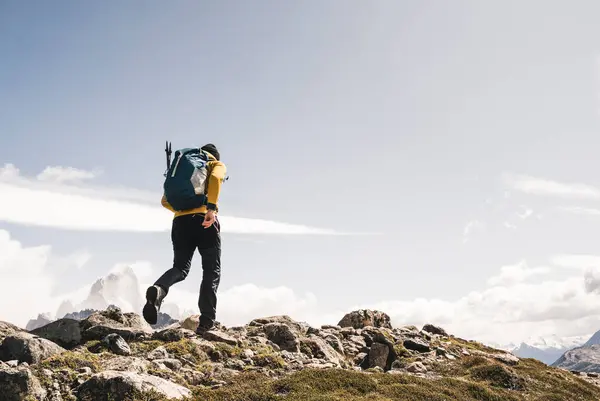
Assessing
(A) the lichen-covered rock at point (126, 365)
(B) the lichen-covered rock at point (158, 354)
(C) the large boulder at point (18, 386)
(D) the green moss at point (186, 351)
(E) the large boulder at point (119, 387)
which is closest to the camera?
(C) the large boulder at point (18, 386)

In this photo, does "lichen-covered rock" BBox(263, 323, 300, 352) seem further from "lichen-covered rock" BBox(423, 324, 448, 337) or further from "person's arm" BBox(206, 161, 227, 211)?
"lichen-covered rock" BBox(423, 324, 448, 337)

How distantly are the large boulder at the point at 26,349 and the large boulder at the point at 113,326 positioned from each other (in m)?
2.44

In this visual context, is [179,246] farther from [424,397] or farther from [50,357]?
[424,397]

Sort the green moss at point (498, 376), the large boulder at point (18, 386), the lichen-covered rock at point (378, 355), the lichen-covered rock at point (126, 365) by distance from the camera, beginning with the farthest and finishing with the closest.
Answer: the lichen-covered rock at point (378, 355) → the green moss at point (498, 376) → the lichen-covered rock at point (126, 365) → the large boulder at point (18, 386)

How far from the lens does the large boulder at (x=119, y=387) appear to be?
A: 292 inches

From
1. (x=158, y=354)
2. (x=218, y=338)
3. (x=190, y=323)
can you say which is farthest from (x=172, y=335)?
(x=190, y=323)

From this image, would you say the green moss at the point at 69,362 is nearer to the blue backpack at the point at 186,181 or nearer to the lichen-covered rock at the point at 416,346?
the blue backpack at the point at 186,181

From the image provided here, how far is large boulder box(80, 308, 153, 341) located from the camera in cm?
1227

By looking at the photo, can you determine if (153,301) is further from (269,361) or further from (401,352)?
(401,352)

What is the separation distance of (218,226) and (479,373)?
28.6 ft

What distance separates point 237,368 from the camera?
10734 millimetres

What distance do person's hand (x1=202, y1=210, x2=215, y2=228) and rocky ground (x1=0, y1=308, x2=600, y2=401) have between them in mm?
2943

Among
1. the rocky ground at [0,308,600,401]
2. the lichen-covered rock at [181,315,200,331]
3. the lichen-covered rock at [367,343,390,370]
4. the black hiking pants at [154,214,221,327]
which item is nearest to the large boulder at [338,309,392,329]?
the rocky ground at [0,308,600,401]

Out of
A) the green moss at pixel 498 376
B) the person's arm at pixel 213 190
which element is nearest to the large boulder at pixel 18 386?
the person's arm at pixel 213 190
